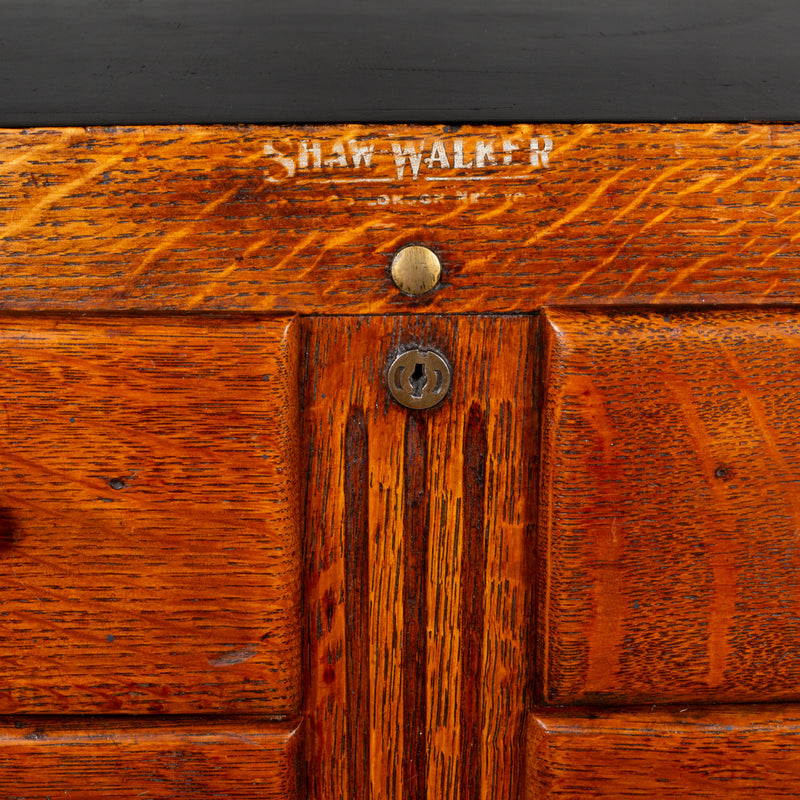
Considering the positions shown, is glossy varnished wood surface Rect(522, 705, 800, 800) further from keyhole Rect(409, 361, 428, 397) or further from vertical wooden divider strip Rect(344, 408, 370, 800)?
keyhole Rect(409, 361, 428, 397)

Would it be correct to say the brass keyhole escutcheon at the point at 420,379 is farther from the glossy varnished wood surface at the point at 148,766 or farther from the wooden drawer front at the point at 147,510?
the glossy varnished wood surface at the point at 148,766

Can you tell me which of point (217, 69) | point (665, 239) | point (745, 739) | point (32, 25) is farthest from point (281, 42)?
point (745, 739)

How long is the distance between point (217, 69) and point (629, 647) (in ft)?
1.41

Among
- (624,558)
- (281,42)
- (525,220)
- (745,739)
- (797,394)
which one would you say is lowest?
(745,739)

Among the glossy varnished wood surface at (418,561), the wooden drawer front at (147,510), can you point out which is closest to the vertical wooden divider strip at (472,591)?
the glossy varnished wood surface at (418,561)

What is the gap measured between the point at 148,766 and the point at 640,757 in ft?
1.02

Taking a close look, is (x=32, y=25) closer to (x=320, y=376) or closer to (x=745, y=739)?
(x=320, y=376)

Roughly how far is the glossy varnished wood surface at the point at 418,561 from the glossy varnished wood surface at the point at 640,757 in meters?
0.02

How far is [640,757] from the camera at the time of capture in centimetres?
42

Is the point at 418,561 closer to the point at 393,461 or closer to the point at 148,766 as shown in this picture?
the point at 393,461

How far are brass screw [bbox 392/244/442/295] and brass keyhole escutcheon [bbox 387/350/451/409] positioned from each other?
0.04 m

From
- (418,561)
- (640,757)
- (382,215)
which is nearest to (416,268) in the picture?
(382,215)

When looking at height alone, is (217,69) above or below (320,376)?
above

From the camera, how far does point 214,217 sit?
40 cm
